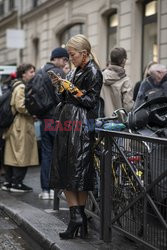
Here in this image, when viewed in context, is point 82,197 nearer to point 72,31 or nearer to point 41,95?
point 41,95

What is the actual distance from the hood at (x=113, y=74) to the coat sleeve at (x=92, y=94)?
1.48 metres

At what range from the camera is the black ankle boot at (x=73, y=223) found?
502 cm

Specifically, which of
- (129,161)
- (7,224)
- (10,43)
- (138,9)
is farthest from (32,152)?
(10,43)

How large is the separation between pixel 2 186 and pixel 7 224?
6.77ft

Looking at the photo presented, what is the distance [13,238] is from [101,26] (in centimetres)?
1375

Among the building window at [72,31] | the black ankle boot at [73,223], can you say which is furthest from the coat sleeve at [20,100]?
the building window at [72,31]

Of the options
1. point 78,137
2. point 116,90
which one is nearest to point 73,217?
point 78,137

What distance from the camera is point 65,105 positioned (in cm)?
502

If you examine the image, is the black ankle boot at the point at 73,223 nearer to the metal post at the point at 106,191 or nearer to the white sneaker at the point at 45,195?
the metal post at the point at 106,191

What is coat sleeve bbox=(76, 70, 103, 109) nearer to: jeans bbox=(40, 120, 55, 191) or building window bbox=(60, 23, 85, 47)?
jeans bbox=(40, 120, 55, 191)

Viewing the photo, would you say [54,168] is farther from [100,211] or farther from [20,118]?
[20,118]

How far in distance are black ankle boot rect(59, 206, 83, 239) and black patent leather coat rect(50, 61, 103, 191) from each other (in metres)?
0.29

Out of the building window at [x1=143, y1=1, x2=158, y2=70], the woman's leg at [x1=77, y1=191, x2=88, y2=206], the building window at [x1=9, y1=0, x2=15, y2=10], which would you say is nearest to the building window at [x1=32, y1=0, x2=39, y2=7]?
the building window at [x1=9, y1=0, x2=15, y2=10]

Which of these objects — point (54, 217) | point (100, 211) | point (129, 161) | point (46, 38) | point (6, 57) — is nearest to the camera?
point (129, 161)
